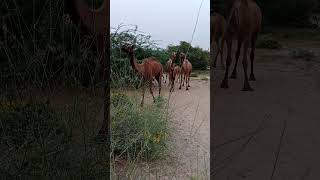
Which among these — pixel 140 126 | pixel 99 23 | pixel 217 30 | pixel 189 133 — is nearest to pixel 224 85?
pixel 217 30

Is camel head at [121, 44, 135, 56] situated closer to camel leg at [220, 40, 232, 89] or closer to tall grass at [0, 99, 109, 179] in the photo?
tall grass at [0, 99, 109, 179]

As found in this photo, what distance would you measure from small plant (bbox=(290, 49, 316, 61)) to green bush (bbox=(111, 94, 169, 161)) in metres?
0.89

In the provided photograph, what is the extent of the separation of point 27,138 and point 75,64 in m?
0.29

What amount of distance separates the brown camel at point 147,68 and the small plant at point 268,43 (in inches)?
29.3

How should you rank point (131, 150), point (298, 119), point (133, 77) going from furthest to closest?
point (133, 77) → point (131, 150) → point (298, 119)

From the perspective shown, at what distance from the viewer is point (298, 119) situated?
137cm

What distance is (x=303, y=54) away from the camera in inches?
54.0

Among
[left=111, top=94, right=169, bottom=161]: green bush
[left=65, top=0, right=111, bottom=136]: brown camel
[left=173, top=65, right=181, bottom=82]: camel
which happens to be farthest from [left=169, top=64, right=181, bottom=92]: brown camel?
[left=65, top=0, right=111, bottom=136]: brown camel

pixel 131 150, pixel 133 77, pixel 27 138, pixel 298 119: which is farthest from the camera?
pixel 133 77

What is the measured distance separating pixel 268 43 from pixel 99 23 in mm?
642

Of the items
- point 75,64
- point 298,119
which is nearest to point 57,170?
point 75,64

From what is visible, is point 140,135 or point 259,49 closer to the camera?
point 259,49

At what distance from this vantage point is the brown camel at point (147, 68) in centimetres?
211

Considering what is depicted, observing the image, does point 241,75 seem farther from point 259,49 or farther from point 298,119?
point 298,119
